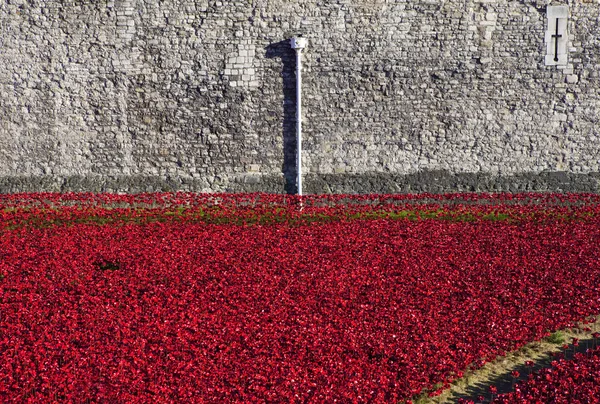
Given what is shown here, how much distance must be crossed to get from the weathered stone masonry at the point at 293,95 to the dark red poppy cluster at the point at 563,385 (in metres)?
7.43

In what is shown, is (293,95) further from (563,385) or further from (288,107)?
(563,385)

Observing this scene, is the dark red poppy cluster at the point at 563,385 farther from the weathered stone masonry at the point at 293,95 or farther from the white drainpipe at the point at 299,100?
the white drainpipe at the point at 299,100

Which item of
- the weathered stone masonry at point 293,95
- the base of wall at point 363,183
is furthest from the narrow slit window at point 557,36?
the base of wall at point 363,183

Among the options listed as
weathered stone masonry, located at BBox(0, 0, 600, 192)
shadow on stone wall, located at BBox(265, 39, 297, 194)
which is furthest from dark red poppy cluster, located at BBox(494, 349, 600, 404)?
shadow on stone wall, located at BBox(265, 39, 297, 194)

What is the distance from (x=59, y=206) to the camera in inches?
454

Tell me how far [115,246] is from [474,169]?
7.20 meters

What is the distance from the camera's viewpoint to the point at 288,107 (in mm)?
12508

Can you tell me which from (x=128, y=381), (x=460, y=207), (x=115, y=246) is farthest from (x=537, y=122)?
(x=128, y=381)

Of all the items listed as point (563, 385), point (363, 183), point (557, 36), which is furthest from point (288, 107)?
point (563, 385)

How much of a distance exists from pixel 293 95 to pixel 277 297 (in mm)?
6452

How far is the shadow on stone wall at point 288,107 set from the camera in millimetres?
12445

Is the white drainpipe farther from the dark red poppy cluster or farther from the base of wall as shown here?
the dark red poppy cluster

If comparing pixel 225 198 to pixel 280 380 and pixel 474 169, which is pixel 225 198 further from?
pixel 280 380

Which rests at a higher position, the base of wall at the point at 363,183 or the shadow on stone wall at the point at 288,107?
the shadow on stone wall at the point at 288,107
